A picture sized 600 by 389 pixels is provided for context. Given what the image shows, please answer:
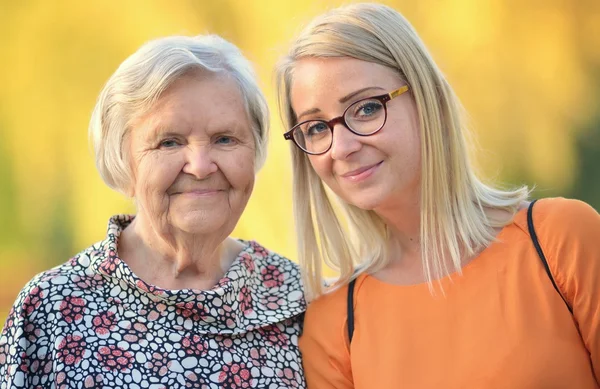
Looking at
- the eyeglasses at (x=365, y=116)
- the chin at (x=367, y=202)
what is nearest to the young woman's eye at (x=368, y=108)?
the eyeglasses at (x=365, y=116)

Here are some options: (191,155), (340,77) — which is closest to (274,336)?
(191,155)

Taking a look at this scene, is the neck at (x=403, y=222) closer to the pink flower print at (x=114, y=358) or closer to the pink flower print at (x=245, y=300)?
the pink flower print at (x=245, y=300)

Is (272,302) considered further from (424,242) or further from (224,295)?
(424,242)

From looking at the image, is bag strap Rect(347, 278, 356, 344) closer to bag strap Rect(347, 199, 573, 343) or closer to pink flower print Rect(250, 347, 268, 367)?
bag strap Rect(347, 199, 573, 343)

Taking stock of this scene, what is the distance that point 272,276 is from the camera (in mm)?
2756

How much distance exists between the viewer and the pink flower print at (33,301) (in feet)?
7.32

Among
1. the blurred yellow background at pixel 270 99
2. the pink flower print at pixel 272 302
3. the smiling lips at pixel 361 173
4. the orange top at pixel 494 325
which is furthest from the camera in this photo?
the blurred yellow background at pixel 270 99

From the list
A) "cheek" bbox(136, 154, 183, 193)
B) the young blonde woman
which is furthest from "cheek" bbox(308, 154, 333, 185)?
"cheek" bbox(136, 154, 183, 193)

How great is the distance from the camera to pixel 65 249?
4.50 meters

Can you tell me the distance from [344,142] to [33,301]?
107cm

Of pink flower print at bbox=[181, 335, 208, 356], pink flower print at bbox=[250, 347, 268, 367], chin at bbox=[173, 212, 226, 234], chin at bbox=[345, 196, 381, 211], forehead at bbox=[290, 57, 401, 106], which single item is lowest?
pink flower print at bbox=[250, 347, 268, 367]

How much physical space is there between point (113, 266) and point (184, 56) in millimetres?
707

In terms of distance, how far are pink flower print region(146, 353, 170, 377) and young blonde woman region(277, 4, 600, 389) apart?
510 millimetres

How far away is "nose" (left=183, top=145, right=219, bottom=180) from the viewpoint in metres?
2.30
